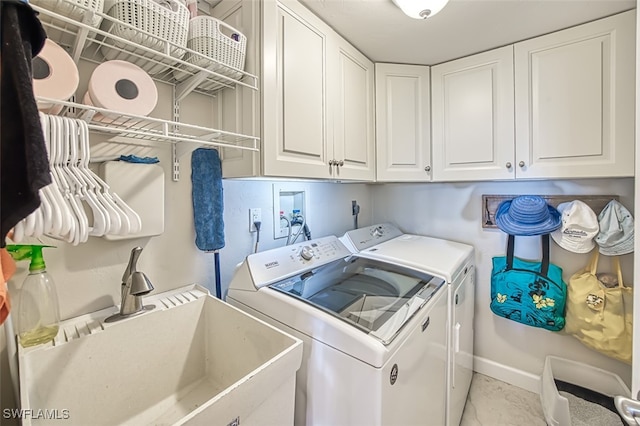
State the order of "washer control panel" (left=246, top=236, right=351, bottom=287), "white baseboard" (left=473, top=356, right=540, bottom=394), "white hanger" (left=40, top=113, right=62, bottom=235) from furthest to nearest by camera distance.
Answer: "white baseboard" (left=473, top=356, right=540, bottom=394)
"washer control panel" (left=246, top=236, right=351, bottom=287)
"white hanger" (left=40, top=113, right=62, bottom=235)

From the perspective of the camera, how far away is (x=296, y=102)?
1256 mm

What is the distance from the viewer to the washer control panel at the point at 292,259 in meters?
1.24

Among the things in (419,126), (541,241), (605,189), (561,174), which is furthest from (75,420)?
(605,189)

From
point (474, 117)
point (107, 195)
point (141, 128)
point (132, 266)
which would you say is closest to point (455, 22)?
point (474, 117)

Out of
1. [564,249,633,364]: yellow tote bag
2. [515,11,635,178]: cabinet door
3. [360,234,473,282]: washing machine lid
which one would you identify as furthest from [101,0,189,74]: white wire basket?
[564,249,633,364]: yellow tote bag

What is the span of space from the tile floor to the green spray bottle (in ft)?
7.14

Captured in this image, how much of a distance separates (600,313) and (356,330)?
1.68 metres

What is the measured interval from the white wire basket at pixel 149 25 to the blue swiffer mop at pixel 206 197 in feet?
1.31

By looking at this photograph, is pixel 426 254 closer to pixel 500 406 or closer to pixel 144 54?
pixel 500 406

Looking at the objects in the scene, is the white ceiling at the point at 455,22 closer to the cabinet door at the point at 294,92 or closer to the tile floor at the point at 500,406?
the cabinet door at the point at 294,92

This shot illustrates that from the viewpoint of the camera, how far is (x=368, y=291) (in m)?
1.28

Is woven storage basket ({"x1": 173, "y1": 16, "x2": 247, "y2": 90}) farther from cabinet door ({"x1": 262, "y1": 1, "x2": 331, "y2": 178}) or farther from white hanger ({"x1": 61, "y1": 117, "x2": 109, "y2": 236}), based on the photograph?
white hanger ({"x1": 61, "y1": 117, "x2": 109, "y2": 236})

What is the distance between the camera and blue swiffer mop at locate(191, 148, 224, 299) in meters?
1.26

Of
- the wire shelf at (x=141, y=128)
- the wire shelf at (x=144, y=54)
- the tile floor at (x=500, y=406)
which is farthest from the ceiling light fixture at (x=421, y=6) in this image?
the tile floor at (x=500, y=406)
